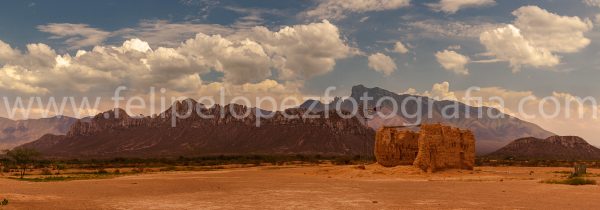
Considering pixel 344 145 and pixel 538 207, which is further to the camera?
pixel 344 145

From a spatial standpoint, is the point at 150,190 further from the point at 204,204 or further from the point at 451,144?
the point at 451,144

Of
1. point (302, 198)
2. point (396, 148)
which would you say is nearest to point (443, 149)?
point (396, 148)

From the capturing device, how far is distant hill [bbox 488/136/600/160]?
132 metres

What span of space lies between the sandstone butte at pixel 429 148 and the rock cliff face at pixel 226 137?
9428 centimetres

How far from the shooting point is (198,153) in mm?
147500

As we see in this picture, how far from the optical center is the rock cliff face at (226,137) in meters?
153

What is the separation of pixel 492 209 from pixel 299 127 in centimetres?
14675

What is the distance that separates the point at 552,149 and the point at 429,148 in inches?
4322

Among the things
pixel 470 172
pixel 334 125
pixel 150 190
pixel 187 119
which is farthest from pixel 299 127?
pixel 150 190

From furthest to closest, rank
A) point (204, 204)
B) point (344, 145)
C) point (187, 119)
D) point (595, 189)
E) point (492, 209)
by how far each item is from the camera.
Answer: point (187, 119) → point (344, 145) → point (595, 189) → point (204, 204) → point (492, 209)

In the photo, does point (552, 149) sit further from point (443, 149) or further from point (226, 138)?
point (443, 149)

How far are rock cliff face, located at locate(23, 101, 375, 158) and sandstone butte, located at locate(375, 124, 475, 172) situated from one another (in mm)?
94277

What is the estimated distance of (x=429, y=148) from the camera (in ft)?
143

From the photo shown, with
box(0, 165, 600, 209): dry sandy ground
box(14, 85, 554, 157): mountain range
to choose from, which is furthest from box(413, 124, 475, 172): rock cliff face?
box(14, 85, 554, 157): mountain range
